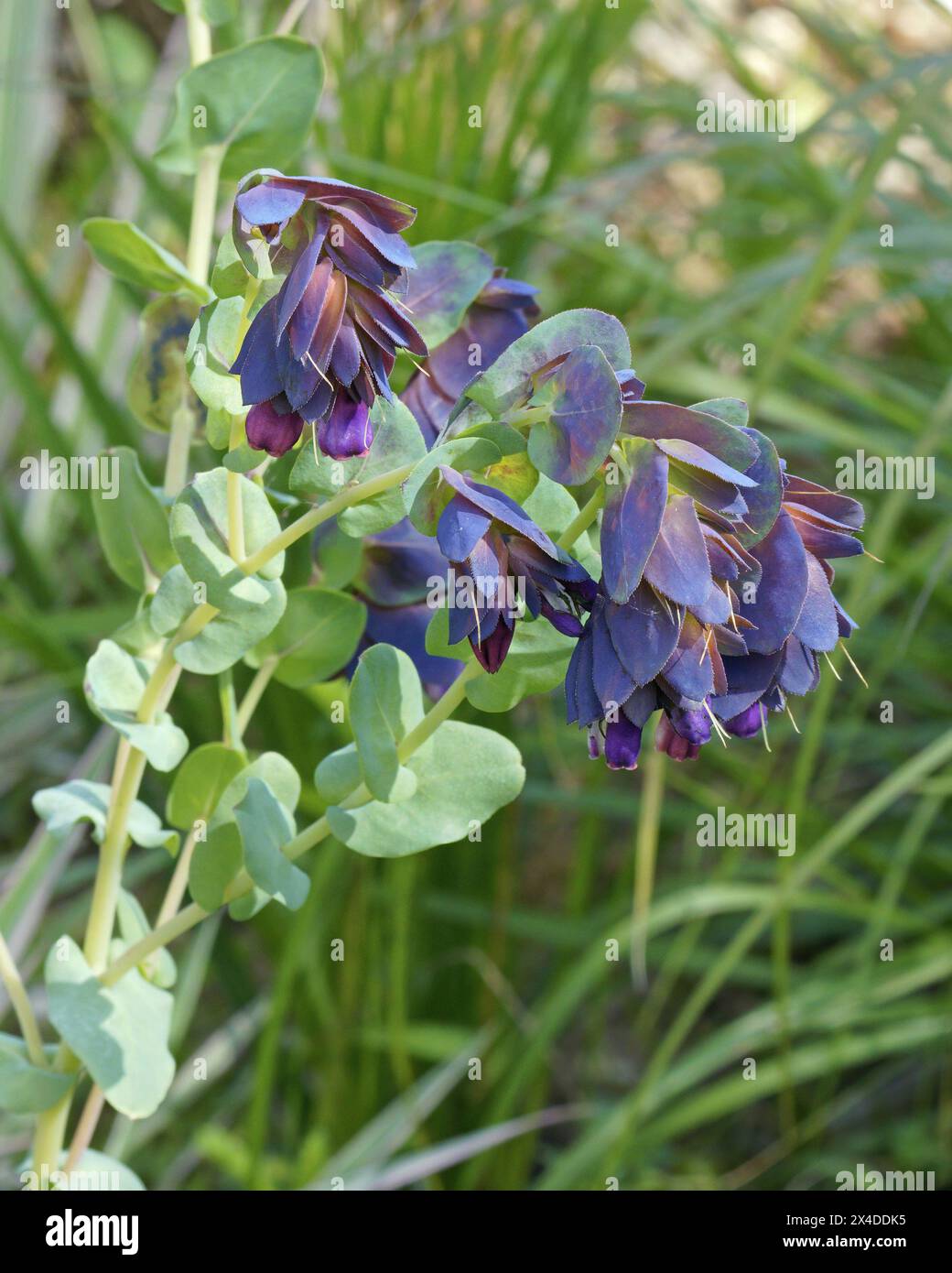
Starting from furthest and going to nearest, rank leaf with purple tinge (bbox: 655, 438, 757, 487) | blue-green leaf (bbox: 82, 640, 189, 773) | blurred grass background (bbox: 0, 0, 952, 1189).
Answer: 1. blurred grass background (bbox: 0, 0, 952, 1189)
2. blue-green leaf (bbox: 82, 640, 189, 773)
3. leaf with purple tinge (bbox: 655, 438, 757, 487)

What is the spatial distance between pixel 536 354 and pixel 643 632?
0.09 m

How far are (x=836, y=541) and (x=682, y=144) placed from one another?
0.95m

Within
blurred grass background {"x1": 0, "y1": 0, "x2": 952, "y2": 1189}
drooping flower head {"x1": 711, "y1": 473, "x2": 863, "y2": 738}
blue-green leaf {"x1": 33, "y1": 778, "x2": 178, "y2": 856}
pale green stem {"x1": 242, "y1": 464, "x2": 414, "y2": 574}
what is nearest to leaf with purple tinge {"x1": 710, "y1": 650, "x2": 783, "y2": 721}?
drooping flower head {"x1": 711, "y1": 473, "x2": 863, "y2": 738}

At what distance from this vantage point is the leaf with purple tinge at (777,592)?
0.33 meters

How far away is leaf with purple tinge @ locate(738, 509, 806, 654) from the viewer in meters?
0.33

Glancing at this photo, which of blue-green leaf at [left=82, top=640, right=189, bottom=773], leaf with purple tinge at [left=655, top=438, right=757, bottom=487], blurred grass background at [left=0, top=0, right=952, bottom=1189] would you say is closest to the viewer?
leaf with purple tinge at [left=655, top=438, right=757, bottom=487]

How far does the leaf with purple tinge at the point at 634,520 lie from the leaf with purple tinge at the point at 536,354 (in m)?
0.04

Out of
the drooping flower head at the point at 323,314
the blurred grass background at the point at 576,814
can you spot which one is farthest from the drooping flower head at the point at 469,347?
the blurred grass background at the point at 576,814

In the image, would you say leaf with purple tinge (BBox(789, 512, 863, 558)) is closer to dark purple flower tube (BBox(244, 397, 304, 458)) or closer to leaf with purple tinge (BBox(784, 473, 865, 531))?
leaf with purple tinge (BBox(784, 473, 865, 531))

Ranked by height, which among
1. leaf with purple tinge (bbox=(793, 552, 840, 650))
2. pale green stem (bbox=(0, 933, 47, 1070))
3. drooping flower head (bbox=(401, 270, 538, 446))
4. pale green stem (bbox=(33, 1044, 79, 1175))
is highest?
drooping flower head (bbox=(401, 270, 538, 446))

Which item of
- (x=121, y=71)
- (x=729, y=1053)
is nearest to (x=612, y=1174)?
(x=729, y=1053)

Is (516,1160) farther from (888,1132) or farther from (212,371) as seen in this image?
(212,371)

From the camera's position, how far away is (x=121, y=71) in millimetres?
1870

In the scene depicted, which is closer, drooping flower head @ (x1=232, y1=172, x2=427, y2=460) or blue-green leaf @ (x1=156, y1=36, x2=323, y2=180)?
drooping flower head @ (x1=232, y1=172, x2=427, y2=460)
